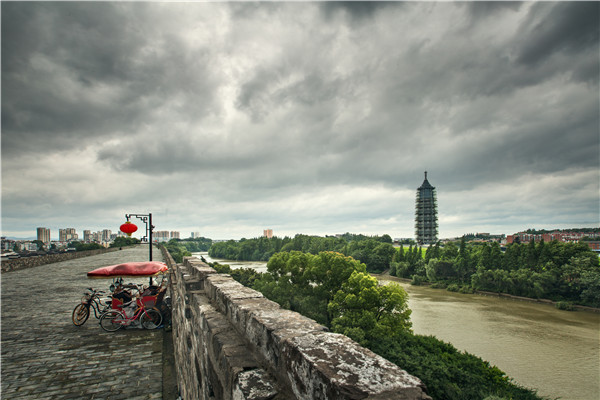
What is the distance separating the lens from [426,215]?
119000mm

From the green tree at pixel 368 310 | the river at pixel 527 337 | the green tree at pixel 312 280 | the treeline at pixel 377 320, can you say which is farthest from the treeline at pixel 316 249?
the green tree at pixel 368 310

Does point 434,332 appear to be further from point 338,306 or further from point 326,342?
point 326,342

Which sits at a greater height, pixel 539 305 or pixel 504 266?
pixel 504 266

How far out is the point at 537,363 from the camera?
18.8m

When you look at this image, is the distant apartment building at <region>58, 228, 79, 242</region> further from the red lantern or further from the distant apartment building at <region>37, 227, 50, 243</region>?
the red lantern

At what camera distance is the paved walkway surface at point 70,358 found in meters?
4.98

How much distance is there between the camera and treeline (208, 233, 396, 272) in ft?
219

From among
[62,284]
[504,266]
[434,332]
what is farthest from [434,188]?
[62,284]

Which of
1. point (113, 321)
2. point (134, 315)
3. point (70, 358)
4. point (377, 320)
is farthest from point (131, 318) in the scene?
point (377, 320)

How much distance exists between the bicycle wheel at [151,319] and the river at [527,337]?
17.9 meters

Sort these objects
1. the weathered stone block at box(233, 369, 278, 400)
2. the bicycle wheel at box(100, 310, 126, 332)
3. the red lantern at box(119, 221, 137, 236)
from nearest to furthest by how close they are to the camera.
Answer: the weathered stone block at box(233, 369, 278, 400), the bicycle wheel at box(100, 310, 126, 332), the red lantern at box(119, 221, 137, 236)

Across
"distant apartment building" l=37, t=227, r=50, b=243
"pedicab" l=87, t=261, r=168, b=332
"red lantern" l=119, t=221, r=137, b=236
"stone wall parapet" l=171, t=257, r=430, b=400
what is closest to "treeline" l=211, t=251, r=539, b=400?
"pedicab" l=87, t=261, r=168, b=332

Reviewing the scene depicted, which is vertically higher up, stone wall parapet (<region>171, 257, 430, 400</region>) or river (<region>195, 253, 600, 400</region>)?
stone wall parapet (<region>171, 257, 430, 400</region>)

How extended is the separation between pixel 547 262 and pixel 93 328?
53.2m
